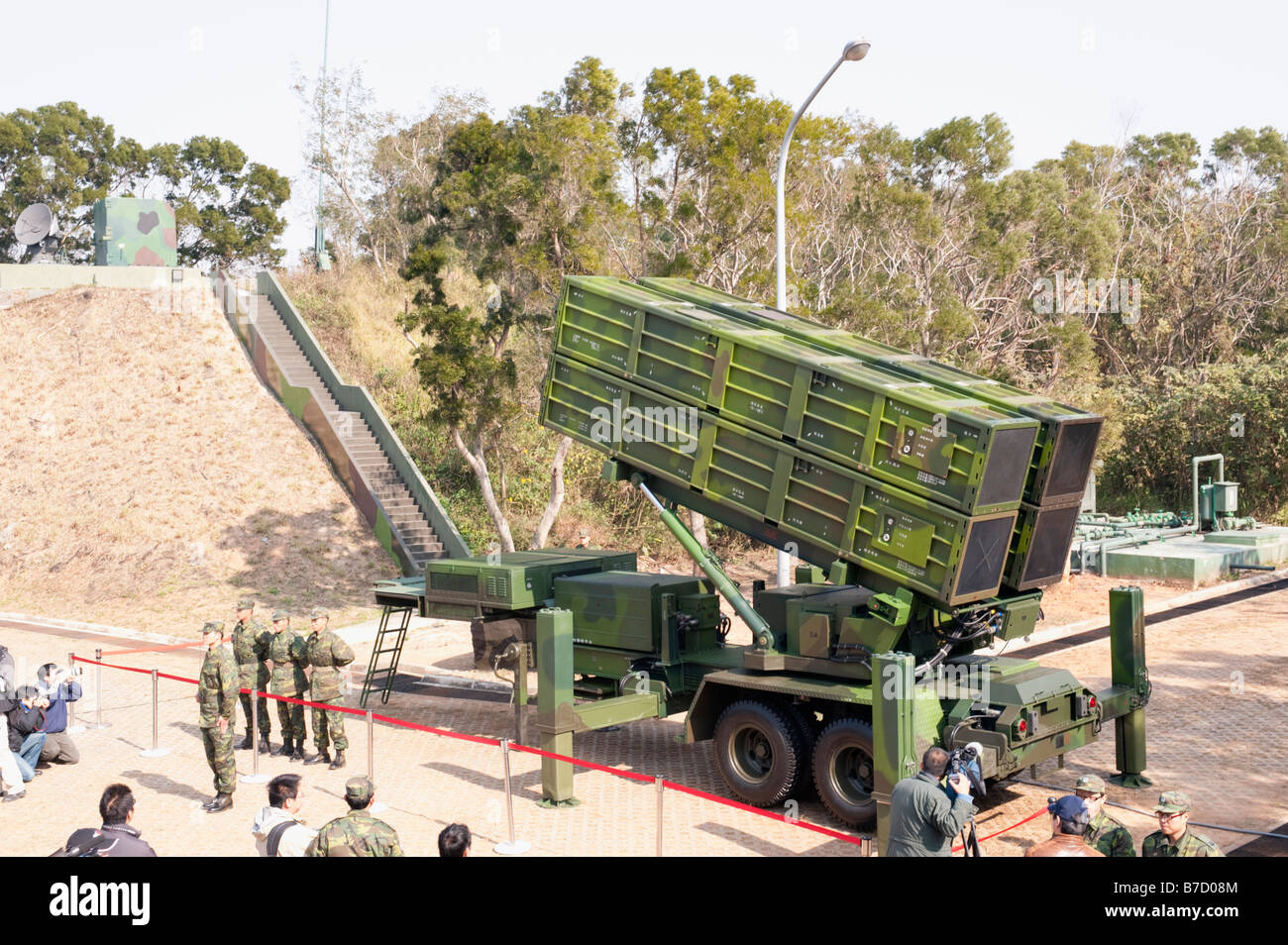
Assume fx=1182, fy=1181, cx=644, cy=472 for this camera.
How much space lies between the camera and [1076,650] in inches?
734

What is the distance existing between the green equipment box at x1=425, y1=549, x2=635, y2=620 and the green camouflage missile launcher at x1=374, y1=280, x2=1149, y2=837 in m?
0.51

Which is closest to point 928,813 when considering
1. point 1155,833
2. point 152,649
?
point 1155,833

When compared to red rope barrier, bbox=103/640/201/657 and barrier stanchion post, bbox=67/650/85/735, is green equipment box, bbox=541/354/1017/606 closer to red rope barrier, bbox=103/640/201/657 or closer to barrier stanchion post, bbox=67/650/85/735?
barrier stanchion post, bbox=67/650/85/735

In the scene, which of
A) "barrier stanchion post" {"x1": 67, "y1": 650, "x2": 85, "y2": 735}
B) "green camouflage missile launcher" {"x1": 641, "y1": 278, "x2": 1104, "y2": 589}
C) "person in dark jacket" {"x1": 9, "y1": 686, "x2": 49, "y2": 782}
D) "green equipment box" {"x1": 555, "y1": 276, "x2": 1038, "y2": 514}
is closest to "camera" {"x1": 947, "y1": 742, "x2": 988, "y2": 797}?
"green camouflage missile launcher" {"x1": 641, "y1": 278, "x2": 1104, "y2": 589}

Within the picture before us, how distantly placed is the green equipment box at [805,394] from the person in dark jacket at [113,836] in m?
6.41

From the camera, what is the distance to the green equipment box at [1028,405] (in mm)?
10500

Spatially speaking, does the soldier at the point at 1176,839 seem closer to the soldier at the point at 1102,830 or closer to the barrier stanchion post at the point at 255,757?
the soldier at the point at 1102,830

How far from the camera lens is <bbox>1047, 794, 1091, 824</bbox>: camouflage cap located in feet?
24.8

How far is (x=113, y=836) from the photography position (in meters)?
6.86

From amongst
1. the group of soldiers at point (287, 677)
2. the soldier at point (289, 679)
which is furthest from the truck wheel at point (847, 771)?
the soldier at point (289, 679)

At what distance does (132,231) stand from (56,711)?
26799 mm

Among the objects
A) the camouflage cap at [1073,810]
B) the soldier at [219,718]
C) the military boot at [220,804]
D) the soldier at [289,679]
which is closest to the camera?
the camouflage cap at [1073,810]
